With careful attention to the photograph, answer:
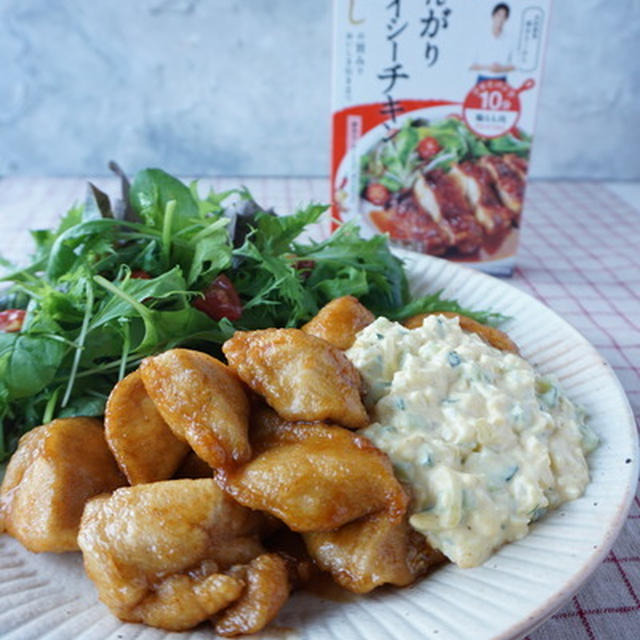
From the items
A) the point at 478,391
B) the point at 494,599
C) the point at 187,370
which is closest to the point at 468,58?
the point at 478,391

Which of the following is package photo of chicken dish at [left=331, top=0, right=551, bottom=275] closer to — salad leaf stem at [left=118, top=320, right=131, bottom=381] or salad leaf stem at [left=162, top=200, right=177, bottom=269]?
salad leaf stem at [left=162, top=200, right=177, bottom=269]

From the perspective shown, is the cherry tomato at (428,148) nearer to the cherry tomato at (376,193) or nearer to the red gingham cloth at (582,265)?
the cherry tomato at (376,193)

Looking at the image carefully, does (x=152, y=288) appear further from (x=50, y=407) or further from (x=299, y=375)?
(x=299, y=375)

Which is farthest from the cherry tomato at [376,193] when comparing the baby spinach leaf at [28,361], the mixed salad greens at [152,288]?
the baby spinach leaf at [28,361]

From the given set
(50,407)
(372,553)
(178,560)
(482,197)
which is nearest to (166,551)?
(178,560)

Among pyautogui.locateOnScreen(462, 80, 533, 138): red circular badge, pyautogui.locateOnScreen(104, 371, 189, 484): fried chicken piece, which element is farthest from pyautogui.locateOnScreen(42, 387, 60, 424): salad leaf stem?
pyautogui.locateOnScreen(462, 80, 533, 138): red circular badge
